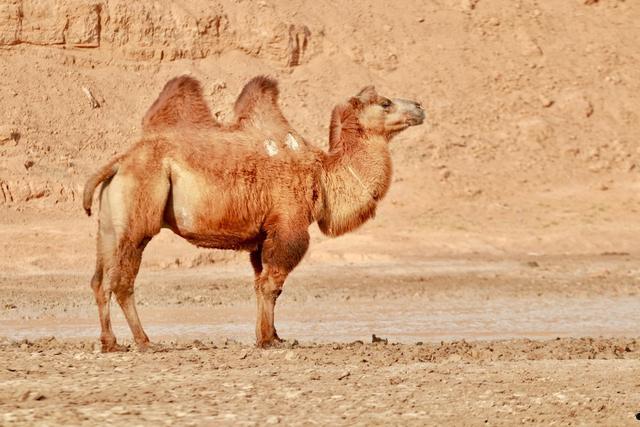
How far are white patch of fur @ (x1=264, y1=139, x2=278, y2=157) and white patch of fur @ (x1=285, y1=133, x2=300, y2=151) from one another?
6.2 inches

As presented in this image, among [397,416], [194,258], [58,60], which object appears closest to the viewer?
[397,416]

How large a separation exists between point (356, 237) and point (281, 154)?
13.3m

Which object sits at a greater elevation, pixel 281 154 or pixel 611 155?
pixel 281 154

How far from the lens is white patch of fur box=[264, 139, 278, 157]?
11.7 meters

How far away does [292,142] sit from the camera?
11.9 metres

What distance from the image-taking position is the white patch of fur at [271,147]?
1166cm

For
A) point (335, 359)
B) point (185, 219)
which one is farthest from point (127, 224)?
point (335, 359)

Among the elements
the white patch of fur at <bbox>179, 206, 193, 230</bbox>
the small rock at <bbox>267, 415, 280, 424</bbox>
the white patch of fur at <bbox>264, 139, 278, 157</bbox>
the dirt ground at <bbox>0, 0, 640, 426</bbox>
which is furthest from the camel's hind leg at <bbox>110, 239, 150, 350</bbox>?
the small rock at <bbox>267, 415, 280, 424</bbox>

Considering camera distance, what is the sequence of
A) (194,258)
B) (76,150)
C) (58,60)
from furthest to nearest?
(58,60), (76,150), (194,258)

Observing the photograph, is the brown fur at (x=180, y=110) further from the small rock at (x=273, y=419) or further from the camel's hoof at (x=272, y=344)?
the small rock at (x=273, y=419)

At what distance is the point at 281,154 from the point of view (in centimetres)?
1171

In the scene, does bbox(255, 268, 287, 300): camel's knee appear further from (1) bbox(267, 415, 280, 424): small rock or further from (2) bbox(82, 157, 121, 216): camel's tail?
(1) bbox(267, 415, 280, 424): small rock

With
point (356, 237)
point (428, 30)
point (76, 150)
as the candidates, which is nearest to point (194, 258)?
point (356, 237)

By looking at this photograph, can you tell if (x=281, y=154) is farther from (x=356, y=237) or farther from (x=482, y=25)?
(x=482, y=25)
